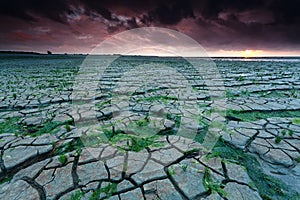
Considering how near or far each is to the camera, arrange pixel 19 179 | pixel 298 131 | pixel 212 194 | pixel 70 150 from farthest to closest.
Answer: pixel 298 131 < pixel 70 150 < pixel 19 179 < pixel 212 194

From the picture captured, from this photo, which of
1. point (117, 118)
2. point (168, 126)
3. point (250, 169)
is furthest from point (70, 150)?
point (250, 169)

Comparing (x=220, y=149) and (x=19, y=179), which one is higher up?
(x=220, y=149)

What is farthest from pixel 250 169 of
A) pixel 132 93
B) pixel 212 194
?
pixel 132 93

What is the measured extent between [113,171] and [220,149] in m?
1.34

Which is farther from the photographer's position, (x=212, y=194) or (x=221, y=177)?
(x=221, y=177)

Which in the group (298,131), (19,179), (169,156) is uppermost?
(298,131)

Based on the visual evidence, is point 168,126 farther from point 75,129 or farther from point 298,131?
point 298,131

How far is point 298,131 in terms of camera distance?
249cm

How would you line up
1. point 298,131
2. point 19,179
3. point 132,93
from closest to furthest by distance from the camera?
point 19,179, point 298,131, point 132,93

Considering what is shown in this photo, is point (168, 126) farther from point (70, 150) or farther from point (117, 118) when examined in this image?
point (70, 150)

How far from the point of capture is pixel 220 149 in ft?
6.93

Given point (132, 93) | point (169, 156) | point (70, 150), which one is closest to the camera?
point (169, 156)

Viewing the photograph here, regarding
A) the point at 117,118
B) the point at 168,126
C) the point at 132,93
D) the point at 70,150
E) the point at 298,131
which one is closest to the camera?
the point at 70,150

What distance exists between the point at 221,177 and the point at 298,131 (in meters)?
1.80
